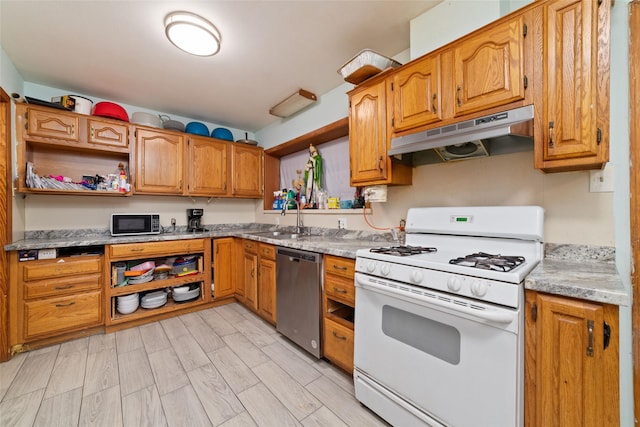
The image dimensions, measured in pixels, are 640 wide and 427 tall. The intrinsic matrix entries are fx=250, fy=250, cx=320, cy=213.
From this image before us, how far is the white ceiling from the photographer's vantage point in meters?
1.64

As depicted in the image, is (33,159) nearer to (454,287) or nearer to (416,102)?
(416,102)

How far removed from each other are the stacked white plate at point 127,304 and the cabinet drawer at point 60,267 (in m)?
0.38

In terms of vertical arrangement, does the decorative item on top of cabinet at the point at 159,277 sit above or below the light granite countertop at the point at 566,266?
below

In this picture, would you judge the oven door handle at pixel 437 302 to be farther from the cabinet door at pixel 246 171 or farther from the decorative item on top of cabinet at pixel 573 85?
the cabinet door at pixel 246 171

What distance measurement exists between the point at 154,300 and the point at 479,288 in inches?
119

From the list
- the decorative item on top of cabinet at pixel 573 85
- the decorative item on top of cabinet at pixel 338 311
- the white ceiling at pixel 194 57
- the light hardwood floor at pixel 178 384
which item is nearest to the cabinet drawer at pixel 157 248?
the light hardwood floor at pixel 178 384

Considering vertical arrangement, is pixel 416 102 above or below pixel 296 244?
above

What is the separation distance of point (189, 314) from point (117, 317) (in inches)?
25.8

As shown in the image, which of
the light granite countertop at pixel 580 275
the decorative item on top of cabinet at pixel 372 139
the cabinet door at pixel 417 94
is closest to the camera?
the light granite countertop at pixel 580 275

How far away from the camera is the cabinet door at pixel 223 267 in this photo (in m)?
3.04

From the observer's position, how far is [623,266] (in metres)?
1.19

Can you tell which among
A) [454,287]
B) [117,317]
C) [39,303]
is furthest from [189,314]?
[454,287]

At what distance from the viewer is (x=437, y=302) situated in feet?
3.74

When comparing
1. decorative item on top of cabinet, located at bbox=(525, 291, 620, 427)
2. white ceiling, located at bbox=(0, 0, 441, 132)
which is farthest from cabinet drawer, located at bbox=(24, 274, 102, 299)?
decorative item on top of cabinet, located at bbox=(525, 291, 620, 427)
